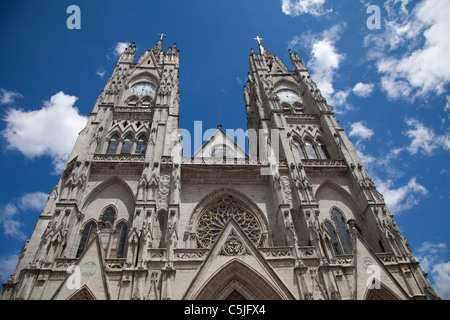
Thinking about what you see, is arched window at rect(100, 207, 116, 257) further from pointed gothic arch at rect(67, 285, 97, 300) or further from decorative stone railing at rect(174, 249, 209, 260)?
decorative stone railing at rect(174, 249, 209, 260)

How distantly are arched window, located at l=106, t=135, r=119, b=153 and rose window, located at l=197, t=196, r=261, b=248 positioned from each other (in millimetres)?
8136

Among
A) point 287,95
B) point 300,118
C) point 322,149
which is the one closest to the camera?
point 322,149

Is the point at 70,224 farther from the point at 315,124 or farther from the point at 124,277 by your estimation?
the point at 315,124

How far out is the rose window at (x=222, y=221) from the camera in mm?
15688

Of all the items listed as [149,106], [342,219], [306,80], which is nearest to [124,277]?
[342,219]

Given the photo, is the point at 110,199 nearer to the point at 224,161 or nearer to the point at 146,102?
the point at 224,161

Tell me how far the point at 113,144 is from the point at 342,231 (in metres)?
16.0

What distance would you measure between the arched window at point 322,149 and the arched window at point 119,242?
1422cm

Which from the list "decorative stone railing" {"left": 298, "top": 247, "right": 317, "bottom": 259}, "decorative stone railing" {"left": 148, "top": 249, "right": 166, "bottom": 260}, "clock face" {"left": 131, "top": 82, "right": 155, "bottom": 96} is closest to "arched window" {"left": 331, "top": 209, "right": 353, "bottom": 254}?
"decorative stone railing" {"left": 298, "top": 247, "right": 317, "bottom": 259}

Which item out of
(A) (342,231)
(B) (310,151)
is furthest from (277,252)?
(B) (310,151)

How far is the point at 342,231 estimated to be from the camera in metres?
16.1

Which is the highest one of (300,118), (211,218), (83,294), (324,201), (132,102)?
(132,102)

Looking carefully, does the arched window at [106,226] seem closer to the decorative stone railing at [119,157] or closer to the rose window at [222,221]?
the decorative stone railing at [119,157]

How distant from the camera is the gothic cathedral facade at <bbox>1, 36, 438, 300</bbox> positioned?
39.4ft
